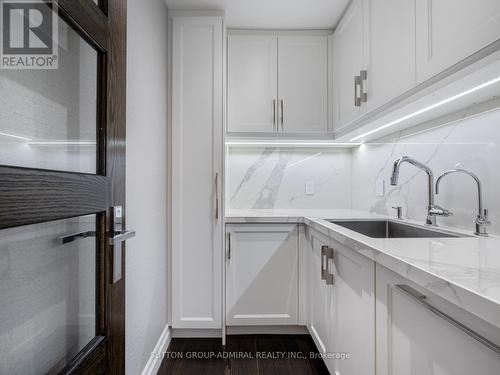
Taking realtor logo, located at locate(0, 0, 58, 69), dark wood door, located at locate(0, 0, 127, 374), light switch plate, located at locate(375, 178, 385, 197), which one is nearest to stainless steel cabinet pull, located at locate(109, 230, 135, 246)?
dark wood door, located at locate(0, 0, 127, 374)

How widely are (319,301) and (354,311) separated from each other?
1.80 ft

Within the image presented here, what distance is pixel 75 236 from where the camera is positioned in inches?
26.9

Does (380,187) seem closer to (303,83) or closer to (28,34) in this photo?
(303,83)

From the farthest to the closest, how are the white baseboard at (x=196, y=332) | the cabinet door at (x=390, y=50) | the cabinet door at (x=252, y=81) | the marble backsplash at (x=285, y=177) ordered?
the marble backsplash at (x=285, y=177), the cabinet door at (x=252, y=81), the white baseboard at (x=196, y=332), the cabinet door at (x=390, y=50)

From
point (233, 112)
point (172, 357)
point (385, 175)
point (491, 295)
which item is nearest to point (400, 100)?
point (385, 175)

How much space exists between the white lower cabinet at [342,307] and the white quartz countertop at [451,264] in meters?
0.11

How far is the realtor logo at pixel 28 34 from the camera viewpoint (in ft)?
1.64

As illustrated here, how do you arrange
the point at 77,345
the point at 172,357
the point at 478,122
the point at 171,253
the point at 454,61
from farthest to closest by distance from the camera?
the point at 171,253, the point at 172,357, the point at 478,122, the point at 454,61, the point at 77,345

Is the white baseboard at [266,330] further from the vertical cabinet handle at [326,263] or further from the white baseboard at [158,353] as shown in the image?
the vertical cabinet handle at [326,263]

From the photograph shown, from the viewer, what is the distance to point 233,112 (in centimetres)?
218

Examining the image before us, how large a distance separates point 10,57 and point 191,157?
1.46 meters

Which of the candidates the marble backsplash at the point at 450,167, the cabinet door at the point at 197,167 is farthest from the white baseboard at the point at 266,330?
the marble backsplash at the point at 450,167

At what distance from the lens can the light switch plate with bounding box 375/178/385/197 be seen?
6.68 ft

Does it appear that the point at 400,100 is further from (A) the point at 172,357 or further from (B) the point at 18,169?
(A) the point at 172,357
